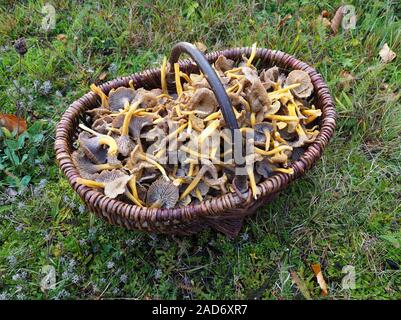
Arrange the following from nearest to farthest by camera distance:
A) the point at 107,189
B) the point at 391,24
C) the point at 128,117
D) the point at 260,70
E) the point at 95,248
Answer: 1. the point at 107,189
2. the point at 128,117
3. the point at 95,248
4. the point at 260,70
5. the point at 391,24

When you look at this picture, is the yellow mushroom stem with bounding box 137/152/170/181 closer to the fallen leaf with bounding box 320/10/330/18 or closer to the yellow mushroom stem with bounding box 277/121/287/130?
the yellow mushroom stem with bounding box 277/121/287/130

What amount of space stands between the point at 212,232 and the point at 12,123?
1.31 m

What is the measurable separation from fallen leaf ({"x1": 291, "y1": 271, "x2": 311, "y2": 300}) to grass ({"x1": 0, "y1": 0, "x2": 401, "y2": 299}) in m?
0.02

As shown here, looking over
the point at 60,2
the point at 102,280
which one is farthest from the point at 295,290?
the point at 60,2

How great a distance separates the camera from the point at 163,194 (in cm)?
176

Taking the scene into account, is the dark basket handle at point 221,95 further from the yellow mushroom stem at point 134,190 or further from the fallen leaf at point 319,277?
the fallen leaf at point 319,277

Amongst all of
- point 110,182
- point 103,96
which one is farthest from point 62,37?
point 110,182

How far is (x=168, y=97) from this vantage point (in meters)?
2.13

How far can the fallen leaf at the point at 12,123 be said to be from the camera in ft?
8.00

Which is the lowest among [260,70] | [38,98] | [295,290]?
[295,290]

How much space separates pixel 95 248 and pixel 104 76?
1.18 m

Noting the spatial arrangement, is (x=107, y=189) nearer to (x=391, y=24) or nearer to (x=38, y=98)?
(x=38, y=98)

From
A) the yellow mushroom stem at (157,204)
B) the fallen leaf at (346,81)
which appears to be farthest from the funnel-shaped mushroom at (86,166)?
the fallen leaf at (346,81)

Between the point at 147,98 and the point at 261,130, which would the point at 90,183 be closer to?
the point at 147,98
